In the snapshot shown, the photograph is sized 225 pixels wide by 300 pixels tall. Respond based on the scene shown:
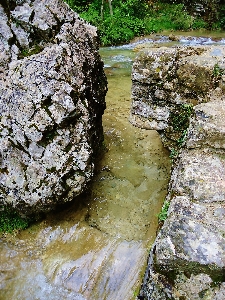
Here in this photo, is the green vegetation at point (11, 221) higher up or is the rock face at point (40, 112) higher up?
the rock face at point (40, 112)

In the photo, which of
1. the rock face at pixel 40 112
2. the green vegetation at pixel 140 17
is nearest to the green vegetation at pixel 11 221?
the rock face at pixel 40 112

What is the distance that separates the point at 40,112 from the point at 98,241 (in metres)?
1.83

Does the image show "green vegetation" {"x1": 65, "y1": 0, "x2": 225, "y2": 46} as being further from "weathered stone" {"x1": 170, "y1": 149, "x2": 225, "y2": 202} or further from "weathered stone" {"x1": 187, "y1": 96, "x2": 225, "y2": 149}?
"weathered stone" {"x1": 170, "y1": 149, "x2": 225, "y2": 202}

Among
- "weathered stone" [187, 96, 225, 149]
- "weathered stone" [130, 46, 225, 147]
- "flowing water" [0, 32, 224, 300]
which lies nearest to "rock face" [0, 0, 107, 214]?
"flowing water" [0, 32, 224, 300]

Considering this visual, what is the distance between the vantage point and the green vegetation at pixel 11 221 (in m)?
4.44

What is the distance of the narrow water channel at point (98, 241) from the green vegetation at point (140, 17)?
10.6 m

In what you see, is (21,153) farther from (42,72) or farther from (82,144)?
(42,72)

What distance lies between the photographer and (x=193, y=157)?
3.00 meters

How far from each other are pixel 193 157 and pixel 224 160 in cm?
29

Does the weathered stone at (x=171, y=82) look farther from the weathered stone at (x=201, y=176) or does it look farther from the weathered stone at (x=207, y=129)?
the weathered stone at (x=201, y=176)

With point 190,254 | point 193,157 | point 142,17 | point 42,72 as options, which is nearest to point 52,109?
point 42,72

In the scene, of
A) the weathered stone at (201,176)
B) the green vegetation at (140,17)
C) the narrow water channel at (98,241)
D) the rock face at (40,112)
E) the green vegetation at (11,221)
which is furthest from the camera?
the green vegetation at (140,17)

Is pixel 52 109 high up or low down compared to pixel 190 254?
up

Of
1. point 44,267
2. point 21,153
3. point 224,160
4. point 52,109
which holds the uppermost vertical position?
point 52,109
